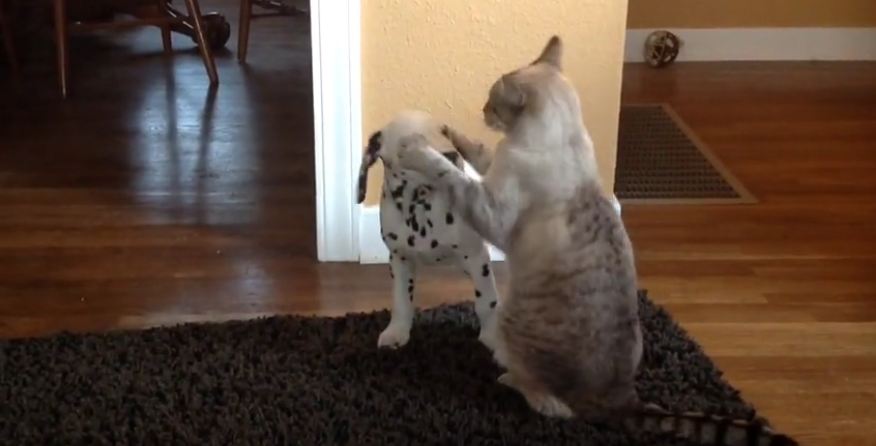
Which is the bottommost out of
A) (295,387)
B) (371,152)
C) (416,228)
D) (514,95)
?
(295,387)

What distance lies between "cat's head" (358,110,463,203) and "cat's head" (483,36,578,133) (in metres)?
0.11

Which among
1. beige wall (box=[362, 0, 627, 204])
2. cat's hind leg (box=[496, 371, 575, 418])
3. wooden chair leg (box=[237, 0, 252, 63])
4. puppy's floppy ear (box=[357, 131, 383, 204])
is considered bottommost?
cat's hind leg (box=[496, 371, 575, 418])

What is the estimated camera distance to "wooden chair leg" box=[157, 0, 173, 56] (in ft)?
13.0

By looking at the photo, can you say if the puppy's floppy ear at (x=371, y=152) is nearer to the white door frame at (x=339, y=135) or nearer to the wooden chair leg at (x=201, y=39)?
the white door frame at (x=339, y=135)

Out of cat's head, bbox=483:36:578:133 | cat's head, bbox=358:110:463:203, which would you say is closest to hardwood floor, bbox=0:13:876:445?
cat's head, bbox=358:110:463:203

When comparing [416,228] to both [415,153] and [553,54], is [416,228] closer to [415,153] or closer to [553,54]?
[415,153]

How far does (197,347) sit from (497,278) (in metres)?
0.66

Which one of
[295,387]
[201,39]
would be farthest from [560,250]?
[201,39]

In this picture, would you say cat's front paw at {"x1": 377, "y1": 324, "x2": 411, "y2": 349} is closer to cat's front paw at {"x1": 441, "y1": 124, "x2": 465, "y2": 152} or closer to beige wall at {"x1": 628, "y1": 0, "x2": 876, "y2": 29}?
cat's front paw at {"x1": 441, "y1": 124, "x2": 465, "y2": 152}

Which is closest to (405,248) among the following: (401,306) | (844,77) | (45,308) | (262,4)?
(401,306)

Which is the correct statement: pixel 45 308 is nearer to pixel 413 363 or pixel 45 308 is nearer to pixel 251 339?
pixel 251 339

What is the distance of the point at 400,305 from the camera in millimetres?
1914

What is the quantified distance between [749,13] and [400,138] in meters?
2.60

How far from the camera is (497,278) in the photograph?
2.31 metres
